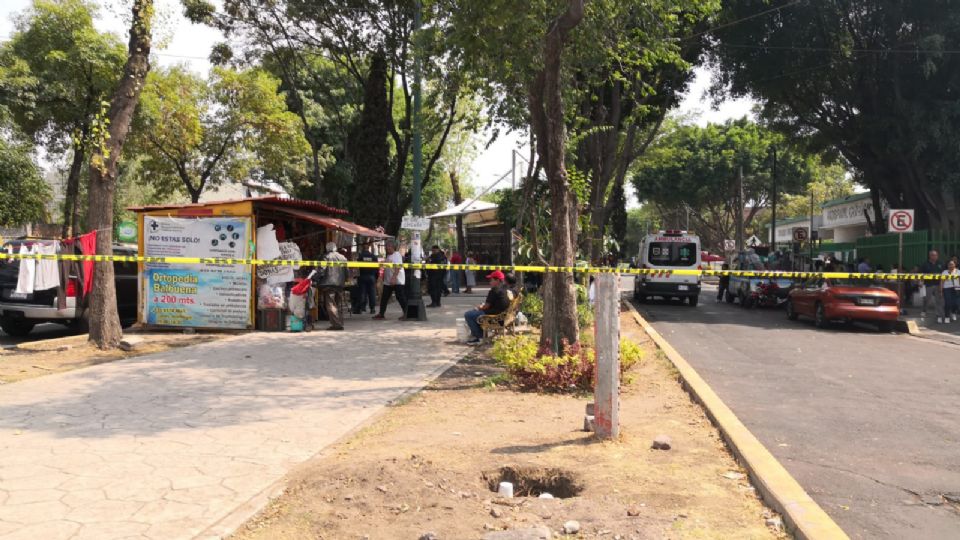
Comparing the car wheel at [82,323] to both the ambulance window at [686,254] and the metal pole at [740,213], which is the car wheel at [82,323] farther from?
the metal pole at [740,213]

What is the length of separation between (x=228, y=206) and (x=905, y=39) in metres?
19.1

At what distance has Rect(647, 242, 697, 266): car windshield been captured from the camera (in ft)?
74.3

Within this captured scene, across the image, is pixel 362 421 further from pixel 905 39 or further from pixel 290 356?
pixel 905 39

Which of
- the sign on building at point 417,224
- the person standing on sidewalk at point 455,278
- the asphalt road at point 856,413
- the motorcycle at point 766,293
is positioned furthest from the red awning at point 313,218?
the person standing on sidewalk at point 455,278

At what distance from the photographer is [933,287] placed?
17484 mm

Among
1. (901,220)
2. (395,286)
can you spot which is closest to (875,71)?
(901,220)

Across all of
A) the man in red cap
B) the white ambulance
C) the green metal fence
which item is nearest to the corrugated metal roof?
the man in red cap

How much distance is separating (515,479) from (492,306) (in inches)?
259

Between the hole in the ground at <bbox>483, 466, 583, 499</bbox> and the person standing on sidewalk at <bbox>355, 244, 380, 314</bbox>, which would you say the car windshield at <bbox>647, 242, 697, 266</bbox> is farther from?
the hole in the ground at <bbox>483, 466, 583, 499</bbox>

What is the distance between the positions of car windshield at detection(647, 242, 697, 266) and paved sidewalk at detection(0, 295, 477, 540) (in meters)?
13.6

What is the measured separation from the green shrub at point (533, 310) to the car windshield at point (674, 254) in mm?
9181

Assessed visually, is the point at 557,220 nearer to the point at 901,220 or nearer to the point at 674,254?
the point at 901,220

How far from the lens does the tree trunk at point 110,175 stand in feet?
33.5

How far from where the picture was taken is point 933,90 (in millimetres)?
20703
